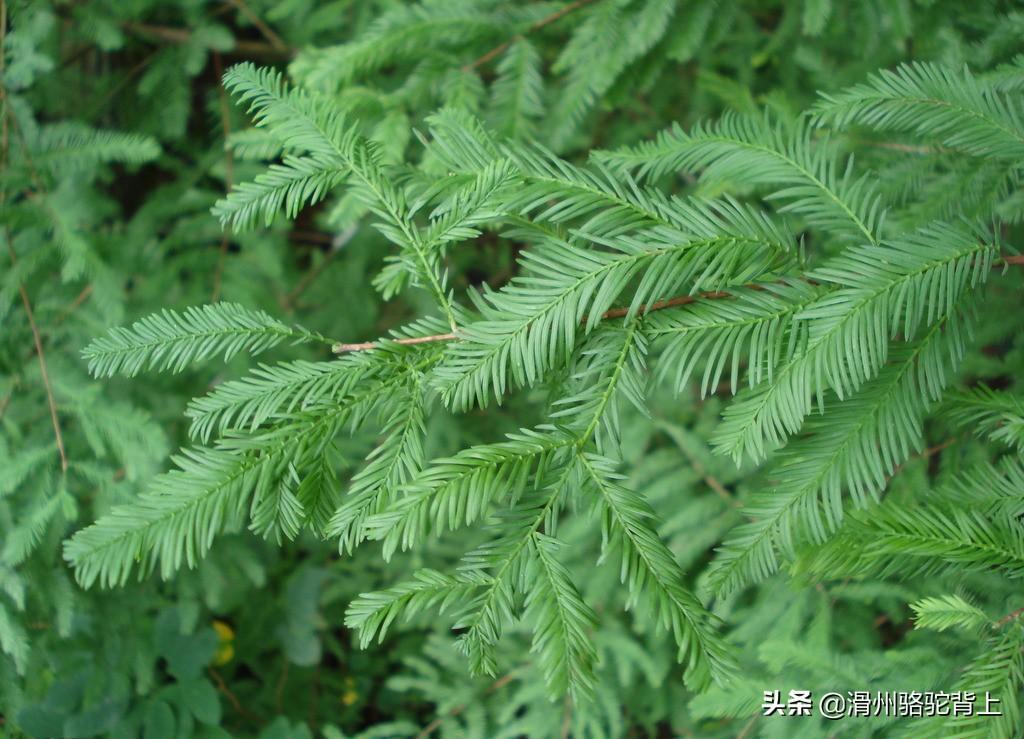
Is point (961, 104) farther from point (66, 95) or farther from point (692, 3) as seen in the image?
point (66, 95)

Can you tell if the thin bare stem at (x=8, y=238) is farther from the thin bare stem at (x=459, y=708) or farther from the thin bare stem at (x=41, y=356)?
the thin bare stem at (x=459, y=708)

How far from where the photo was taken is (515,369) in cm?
100

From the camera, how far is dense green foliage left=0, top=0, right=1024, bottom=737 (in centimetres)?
100

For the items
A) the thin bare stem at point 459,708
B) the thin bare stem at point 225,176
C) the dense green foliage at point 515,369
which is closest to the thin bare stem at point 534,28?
the dense green foliage at point 515,369

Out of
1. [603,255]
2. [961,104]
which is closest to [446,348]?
[603,255]

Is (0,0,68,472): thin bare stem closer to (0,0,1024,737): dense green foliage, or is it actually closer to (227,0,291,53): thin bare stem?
(0,0,1024,737): dense green foliage

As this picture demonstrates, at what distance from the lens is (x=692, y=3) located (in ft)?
6.13

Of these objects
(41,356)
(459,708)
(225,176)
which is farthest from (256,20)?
(459,708)

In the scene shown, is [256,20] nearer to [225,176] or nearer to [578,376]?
[225,176]

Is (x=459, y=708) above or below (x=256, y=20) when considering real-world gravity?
below

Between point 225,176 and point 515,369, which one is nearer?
point 515,369

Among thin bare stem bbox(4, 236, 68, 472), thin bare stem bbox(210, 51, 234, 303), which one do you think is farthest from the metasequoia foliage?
thin bare stem bbox(210, 51, 234, 303)

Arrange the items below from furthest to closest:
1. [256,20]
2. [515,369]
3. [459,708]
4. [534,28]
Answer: [256,20], [459,708], [534,28], [515,369]

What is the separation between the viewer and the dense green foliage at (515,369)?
1002mm
